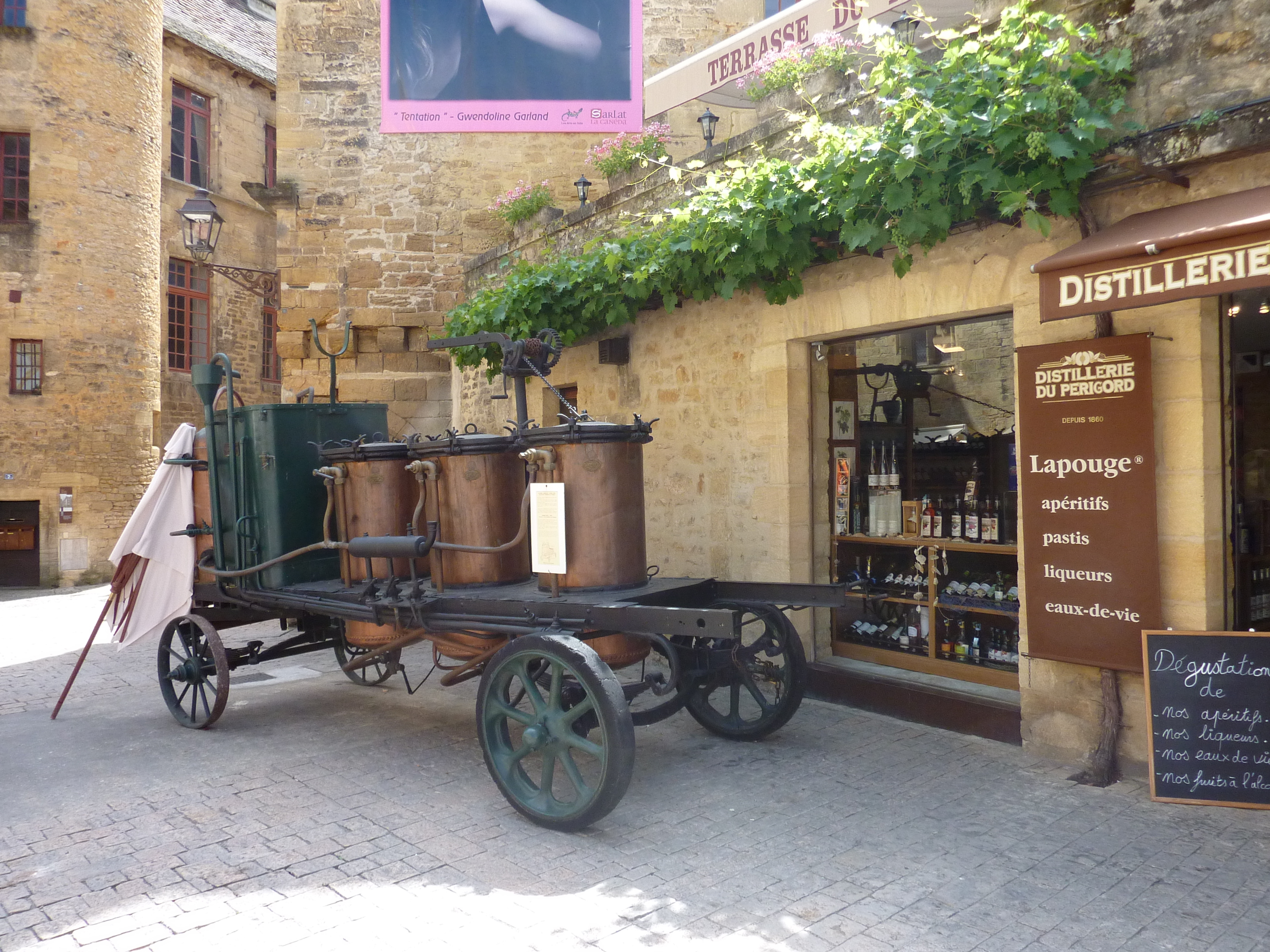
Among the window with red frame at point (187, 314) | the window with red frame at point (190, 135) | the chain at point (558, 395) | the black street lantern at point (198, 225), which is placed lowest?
the chain at point (558, 395)

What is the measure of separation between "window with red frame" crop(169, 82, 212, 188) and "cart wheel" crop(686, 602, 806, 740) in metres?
19.7

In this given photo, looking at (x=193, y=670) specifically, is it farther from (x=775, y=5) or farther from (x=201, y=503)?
(x=775, y=5)

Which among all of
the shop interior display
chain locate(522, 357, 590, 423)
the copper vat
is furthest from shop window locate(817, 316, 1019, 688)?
the copper vat

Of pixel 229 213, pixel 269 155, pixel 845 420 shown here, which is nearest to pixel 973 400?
pixel 845 420

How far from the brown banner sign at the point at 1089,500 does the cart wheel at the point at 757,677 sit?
1.19 m

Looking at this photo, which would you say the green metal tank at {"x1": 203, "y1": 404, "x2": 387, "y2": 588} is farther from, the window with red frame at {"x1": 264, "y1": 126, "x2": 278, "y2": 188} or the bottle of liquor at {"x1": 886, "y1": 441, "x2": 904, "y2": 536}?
the window with red frame at {"x1": 264, "y1": 126, "x2": 278, "y2": 188}

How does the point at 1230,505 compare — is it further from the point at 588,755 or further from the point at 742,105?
the point at 742,105

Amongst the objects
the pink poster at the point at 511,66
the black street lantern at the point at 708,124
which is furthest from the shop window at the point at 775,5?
the black street lantern at the point at 708,124

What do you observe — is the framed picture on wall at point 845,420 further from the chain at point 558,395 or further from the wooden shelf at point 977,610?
the chain at point 558,395

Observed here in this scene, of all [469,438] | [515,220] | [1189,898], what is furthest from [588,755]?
[515,220]

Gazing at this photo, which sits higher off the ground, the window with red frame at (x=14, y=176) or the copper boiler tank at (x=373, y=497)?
the window with red frame at (x=14, y=176)

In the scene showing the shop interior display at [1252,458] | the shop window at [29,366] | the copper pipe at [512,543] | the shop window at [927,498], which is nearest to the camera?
the copper pipe at [512,543]

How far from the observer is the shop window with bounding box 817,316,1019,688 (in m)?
5.52

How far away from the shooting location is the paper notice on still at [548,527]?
13.9 feet
